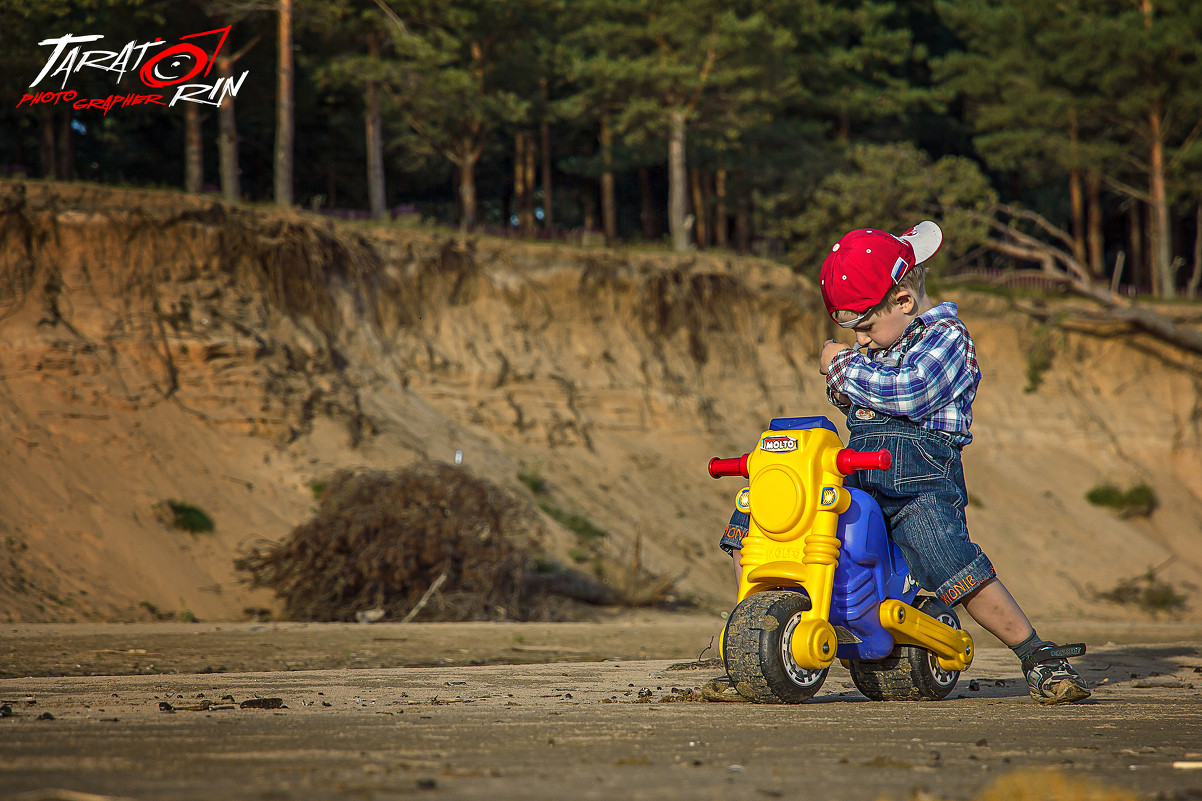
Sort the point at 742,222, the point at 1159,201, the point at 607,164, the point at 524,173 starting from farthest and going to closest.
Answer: the point at 524,173 → the point at 742,222 → the point at 607,164 → the point at 1159,201

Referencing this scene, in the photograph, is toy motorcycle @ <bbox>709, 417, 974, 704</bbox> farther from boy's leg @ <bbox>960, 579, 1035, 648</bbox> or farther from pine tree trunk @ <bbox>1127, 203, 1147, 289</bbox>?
pine tree trunk @ <bbox>1127, 203, 1147, 289</bbox>

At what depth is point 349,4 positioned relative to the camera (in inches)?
888

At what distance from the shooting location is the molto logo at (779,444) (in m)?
3.73

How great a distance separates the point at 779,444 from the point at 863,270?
2.58ft

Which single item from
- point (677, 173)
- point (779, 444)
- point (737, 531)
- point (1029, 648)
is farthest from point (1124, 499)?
point (779, 444)

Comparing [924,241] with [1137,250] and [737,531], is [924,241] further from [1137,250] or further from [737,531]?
[1137,250]

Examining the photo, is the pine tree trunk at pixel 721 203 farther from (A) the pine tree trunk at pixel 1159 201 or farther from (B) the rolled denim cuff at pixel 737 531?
(B) the rolled denim cuff at pixel 737 531

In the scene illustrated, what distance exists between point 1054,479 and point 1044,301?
4727 millimetres

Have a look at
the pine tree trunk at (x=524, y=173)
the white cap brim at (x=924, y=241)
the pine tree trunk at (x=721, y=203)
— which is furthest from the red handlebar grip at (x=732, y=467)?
the pine tree trunk at (x=524, y=173)

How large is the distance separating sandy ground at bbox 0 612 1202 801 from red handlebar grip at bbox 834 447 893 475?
0.83m

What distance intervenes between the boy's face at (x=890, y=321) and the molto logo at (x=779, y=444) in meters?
0.62

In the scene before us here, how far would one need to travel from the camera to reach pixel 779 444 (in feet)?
12.4

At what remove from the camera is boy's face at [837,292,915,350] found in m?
4.05

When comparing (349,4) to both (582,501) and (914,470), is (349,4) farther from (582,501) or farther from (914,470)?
(914,470)
